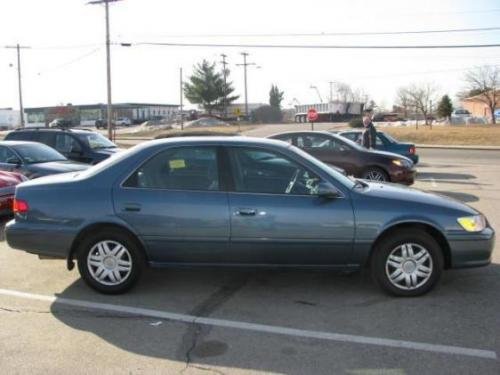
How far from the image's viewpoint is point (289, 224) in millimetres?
5160

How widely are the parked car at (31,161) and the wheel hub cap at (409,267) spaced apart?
23.0 feet

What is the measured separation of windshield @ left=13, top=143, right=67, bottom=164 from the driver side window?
6798 millimetres

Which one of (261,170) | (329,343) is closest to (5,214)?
(261,170)

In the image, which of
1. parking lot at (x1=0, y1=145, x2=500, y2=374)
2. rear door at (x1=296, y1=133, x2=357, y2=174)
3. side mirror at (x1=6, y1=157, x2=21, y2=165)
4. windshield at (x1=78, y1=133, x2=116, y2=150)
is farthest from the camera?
windshield at (x1=78, y1=133, x2=116, y2=150)

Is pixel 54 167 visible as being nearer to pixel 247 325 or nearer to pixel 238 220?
pixel 238 220

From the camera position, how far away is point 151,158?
5.46 metres

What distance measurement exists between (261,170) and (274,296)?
1.21 m

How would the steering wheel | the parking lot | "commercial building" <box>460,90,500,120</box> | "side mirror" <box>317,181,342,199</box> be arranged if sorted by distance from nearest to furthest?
the parking lot → "side mirror" <box>317,181,342,199</box> → the steering wheel → "commercial building" <box>460,90,500,120</box>

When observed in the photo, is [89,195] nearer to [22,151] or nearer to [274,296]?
[274,296]

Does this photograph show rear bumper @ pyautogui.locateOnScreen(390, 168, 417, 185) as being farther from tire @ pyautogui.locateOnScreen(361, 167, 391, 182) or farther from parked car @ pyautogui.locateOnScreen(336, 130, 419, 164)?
parked car @ pyautogui.locateOnScreen(336, 130, 419, 164)

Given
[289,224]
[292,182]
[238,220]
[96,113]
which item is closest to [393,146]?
[292,182]

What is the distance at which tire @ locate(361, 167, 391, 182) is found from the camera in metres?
12.3

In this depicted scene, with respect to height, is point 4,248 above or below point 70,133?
below

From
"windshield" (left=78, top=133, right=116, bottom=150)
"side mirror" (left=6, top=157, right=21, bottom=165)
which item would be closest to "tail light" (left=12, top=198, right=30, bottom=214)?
"side mirror" (left=6, top=157, right=21, bottom=165)
